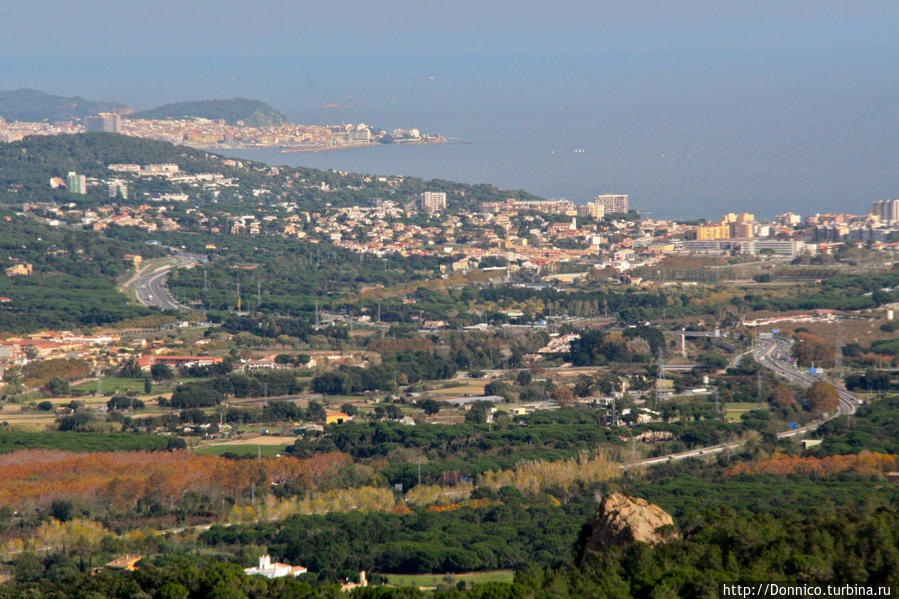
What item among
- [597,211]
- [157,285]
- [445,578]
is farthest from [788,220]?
[445,578]

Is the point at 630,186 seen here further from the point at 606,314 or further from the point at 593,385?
the point at 593,385

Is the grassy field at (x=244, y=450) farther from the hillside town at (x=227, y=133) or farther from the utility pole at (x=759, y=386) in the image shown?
the hillside town at (x=227, y=133)

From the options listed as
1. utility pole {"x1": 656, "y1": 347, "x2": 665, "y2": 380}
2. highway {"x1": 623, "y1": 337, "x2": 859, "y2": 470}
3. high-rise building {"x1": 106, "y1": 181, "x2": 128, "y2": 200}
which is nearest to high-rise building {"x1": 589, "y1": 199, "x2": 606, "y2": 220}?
high-rise building {"x1": 106, "y1": 181, "x2": 128, "y2": 200}

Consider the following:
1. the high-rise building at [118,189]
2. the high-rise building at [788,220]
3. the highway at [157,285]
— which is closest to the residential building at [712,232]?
the high-rise building at [788,220]

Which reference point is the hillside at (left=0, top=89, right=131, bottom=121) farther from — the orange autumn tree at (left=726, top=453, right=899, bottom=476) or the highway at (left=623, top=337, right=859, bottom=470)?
the orange autumn tree at (left=726, top=453, right=899, bottom=476)

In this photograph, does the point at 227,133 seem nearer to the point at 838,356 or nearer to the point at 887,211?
the point at 887,211

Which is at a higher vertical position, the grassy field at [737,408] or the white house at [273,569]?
the white house at [273,569]

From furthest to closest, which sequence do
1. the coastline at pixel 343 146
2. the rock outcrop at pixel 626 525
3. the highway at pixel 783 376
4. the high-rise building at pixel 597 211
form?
the coastline at pixel 343 146, the high-rise building at pixel 597 211, the highway at pixel 783 376, the rock outcrop at pixel 626 525
